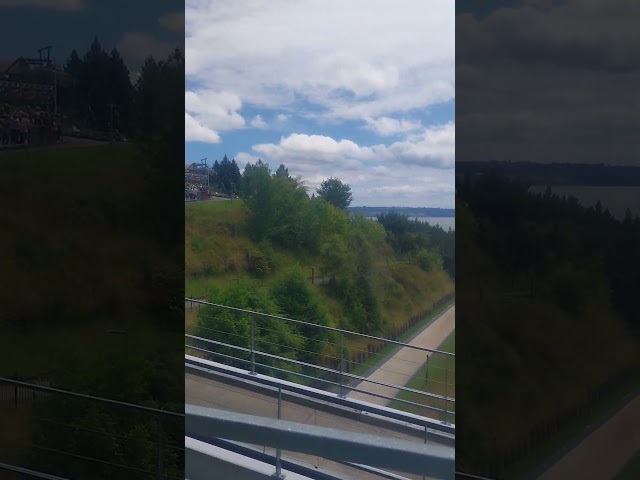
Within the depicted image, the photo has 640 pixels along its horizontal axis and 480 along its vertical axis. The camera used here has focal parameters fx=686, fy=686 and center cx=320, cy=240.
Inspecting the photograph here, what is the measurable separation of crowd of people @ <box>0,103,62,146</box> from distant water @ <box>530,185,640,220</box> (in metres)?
1.09

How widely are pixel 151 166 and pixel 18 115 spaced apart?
376mm

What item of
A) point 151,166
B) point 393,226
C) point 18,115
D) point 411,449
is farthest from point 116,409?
point 393,226

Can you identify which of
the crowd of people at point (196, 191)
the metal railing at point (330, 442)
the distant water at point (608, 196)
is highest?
the crowd of people at point (196, 191)

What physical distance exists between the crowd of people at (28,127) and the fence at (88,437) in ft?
1.72

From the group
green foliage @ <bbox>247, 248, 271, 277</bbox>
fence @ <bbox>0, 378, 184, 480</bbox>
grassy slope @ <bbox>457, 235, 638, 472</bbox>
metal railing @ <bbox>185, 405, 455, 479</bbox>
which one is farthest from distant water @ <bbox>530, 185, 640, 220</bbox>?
green foliage @ <bbox>247, 248, 271, 277</bbox>

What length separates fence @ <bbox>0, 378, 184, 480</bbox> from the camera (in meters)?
1.38

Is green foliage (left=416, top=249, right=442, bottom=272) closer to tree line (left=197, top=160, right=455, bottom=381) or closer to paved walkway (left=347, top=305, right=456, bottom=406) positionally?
tree line (left=197, top=160, right=455, bottom=381)

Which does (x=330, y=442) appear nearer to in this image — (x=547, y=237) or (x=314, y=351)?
(x=314, y=351)

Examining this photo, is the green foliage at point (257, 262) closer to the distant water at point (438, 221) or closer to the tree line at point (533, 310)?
the distant water at point (438, 221)

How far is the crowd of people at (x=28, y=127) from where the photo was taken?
4.96ft

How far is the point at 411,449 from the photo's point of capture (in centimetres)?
484

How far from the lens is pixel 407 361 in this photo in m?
9.00

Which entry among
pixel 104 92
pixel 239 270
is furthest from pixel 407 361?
pixel 104 92

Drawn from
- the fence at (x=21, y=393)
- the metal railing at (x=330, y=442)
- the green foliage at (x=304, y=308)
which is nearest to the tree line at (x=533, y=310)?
the fence at (x=21, y=393)
